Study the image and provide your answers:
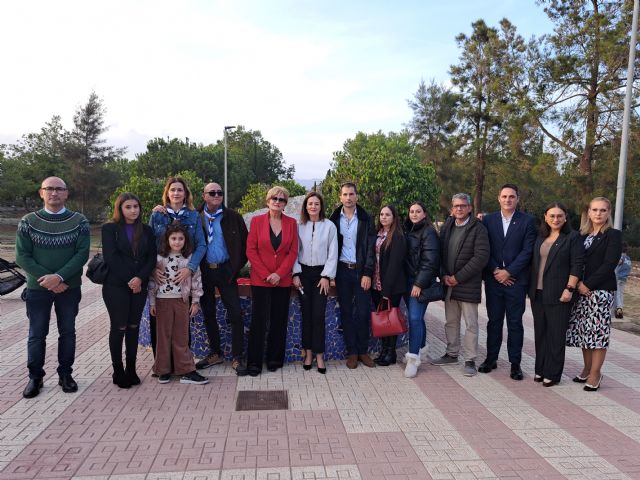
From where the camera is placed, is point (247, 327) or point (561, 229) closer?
point (561, 229)

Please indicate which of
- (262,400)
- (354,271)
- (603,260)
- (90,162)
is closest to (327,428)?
(262,400)

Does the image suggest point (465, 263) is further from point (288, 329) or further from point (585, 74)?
→ point (585, 74)

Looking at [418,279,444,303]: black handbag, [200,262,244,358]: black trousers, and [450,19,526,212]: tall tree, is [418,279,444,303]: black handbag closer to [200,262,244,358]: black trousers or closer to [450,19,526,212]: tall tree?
[200,262,244,358]: black trousers

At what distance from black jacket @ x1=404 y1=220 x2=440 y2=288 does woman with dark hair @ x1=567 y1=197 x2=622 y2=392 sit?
1446 mm

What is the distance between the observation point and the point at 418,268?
5.37 metres

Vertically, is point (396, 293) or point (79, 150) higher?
point (79, 150)

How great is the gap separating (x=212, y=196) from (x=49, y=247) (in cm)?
160

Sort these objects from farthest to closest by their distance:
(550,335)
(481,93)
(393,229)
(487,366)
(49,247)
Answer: (481,93)
(487,366)
(393,229)
(550,335)
(49,247)

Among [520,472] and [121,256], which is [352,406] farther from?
[121,256]

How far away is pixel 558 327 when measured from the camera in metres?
4.94

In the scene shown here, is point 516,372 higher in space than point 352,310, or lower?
lower

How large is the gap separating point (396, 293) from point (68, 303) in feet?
10.9

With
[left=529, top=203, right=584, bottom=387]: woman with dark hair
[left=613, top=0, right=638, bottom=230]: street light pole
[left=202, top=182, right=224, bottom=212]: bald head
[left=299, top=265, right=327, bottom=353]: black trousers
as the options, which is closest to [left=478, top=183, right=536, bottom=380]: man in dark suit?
[left=529, top=203, right=584, bottom=387]: woman with dark hair

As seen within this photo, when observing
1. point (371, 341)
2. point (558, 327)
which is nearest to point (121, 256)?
point (371, 341)
